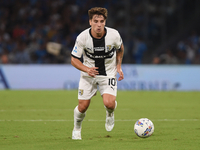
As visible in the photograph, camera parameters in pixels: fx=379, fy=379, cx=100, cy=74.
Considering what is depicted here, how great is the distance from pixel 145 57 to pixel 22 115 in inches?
448

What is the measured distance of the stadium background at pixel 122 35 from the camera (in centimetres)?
1678

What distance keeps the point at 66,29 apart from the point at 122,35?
3.21 meters

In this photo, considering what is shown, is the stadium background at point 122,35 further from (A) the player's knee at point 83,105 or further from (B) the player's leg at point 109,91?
(A) the player's knee at point 83,105

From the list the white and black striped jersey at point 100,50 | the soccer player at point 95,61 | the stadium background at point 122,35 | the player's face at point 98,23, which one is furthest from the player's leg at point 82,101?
the stadium background at point 122,35

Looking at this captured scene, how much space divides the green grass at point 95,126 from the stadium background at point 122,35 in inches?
192

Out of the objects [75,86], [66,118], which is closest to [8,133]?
[66,118]

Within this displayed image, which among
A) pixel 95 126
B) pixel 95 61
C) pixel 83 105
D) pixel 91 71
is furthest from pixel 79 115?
pixel 95 126

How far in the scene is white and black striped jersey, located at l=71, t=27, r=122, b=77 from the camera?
5.92 metres

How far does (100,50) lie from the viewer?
598cm

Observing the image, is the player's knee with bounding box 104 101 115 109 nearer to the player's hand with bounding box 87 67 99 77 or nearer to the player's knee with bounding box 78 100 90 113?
the player's knee with bounding box 78 100 90 113

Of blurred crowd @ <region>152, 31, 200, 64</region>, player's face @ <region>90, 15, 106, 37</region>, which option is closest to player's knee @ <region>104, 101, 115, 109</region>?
player's face @ <region>90, 15, 106, 37</region>

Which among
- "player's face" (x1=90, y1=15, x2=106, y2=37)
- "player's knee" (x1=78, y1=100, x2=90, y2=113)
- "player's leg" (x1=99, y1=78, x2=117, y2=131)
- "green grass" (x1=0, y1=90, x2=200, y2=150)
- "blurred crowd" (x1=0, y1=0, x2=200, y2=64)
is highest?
"player's face" (x1=90, y1=15, x2=106, y2=37)

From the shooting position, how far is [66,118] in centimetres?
853

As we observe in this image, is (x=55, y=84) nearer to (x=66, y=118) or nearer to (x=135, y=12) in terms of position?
(x=135, y=12)
